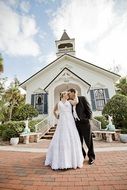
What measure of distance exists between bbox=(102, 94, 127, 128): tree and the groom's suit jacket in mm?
5650

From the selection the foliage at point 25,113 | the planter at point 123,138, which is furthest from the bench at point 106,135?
the foliage at point 25,113

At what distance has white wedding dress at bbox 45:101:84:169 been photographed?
3.52 metres

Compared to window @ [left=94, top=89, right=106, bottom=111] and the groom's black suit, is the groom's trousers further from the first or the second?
window @ [left=94, top=89, right=106, bottom=111]

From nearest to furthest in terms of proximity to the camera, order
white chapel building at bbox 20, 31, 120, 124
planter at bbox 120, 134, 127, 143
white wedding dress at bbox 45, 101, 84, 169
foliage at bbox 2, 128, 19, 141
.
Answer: white wedding dress at bbox 45, 101, 84, 169 < planter at bbox 120, 134, 127, 143 < foliage at bbox 2, 128, 19, 141 < white chapel building at bbox 20, 31, 120, 124

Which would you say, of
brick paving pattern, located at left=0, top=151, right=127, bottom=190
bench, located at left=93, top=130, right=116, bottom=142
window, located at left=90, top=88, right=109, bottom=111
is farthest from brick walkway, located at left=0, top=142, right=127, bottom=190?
window, located at left=90, top=88, right=109, bottom=111

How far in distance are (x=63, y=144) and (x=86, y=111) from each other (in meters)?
1.11

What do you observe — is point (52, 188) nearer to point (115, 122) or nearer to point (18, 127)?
point (18, 127)

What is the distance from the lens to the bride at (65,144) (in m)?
3.53

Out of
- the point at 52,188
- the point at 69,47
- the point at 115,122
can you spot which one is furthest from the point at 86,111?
the point at 69,47

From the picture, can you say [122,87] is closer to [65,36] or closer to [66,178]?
[65,36]

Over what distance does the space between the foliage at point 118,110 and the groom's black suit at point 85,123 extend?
18.6 ft

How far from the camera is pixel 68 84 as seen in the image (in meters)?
13.2

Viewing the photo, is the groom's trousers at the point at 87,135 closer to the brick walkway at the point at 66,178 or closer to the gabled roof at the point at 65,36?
the brick walkway at the point at 66,178

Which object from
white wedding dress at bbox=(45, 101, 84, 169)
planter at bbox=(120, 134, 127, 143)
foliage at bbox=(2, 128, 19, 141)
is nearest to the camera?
white wedding dress at bbox=(45, 101, 84, 169)
